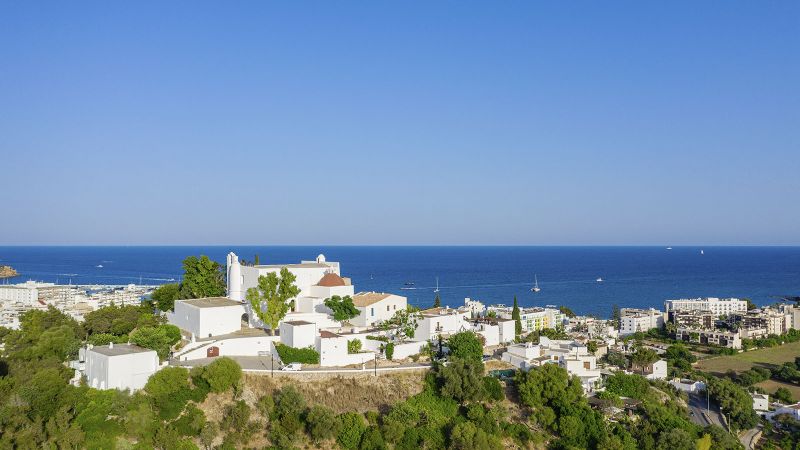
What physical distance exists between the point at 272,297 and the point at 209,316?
9.71 ft

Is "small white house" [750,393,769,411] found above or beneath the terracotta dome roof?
beneath

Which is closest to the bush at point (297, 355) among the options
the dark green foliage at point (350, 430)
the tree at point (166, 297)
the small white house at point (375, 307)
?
the dark green foliage at point (350, 430)

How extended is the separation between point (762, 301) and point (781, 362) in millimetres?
41984

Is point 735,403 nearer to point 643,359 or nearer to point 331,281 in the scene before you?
point 643,359

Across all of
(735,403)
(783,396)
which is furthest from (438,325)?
(783,396)

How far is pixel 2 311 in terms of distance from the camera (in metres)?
49.3

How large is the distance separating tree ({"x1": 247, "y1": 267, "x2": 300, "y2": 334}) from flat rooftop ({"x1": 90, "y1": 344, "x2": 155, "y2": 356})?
590 centimetres

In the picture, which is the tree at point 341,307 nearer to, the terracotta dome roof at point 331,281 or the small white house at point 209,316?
the terracotta dome roof at point 331,281

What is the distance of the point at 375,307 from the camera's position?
33.2 m

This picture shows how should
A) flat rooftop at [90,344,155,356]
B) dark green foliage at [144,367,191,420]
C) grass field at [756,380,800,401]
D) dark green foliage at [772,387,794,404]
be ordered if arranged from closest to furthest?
dark green foliage at [144,367,191,420], flat rooftop at [90,344,155,356], dark green foliage at [772,387,794,404], grass field at [756,380,800,401]

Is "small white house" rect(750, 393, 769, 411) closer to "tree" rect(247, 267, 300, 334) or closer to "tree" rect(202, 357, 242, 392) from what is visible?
"tree" rect(247, 267, 300, 334)

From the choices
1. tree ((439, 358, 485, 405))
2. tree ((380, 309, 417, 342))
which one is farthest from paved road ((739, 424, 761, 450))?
tree ((380, 309, 417, 342))

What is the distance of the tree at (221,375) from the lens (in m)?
23.0

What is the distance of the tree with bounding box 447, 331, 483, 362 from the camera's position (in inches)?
1089
